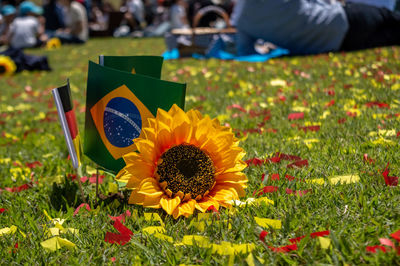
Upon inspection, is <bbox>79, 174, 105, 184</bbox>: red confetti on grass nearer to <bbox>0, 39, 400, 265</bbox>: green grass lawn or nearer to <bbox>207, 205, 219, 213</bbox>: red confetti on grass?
<bbox>0, 39, 400, 265</bbox>: green grass lawn

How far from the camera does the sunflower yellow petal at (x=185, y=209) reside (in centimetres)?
140

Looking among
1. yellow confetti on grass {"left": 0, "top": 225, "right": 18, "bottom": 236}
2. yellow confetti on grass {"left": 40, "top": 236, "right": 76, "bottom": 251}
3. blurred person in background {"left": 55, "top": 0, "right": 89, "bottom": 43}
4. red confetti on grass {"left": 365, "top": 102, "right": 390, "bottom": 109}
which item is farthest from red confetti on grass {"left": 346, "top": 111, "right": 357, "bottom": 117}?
blurred person in background {"left": 55, "top": 0, "right": 89, "bottom": 43}

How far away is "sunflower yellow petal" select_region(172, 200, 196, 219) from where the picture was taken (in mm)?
1403

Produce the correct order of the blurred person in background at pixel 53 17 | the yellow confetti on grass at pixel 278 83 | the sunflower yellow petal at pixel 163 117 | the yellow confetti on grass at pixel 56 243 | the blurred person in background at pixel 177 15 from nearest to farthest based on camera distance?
1. the yellow confetti on grass at pixel 56 243
2. the sunflower yellow petal at pixel 163 117
3. the yellow confetti on grass at pixel 278 83
4. the blurred person in background at pixel 177 15
5. the blurred person in background at pixel 53 17

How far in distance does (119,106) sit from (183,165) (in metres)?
0.37

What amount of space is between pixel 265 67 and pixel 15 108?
10.7 feet

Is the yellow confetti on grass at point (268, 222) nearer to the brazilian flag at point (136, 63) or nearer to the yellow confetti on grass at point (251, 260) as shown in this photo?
the yellow confetti on grass at point (251, 260)

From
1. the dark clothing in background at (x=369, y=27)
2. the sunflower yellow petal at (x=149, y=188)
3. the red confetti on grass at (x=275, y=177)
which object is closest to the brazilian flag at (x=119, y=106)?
the sunflower yellow petal at (x=149, y=188)

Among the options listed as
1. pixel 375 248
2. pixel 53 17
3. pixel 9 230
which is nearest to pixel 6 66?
pixel 9 230

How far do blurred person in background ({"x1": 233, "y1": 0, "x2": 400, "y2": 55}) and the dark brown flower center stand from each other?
5.29 meters

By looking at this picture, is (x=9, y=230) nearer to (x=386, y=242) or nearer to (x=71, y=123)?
(x=71, y=123)

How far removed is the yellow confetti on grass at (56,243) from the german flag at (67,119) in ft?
1.01

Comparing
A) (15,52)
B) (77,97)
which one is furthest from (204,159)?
(15,52)

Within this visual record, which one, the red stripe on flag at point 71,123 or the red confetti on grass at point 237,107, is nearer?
the red stripe on flag at point 71,123
